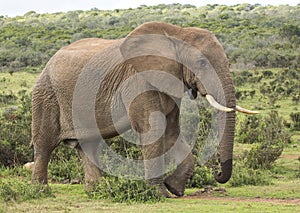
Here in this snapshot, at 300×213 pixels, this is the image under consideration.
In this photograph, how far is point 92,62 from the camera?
8445 millimetres

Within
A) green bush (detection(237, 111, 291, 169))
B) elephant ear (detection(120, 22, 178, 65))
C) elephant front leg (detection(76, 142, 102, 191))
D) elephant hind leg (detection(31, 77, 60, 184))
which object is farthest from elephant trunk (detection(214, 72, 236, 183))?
green bush (detection(237, 111, 291, 169))

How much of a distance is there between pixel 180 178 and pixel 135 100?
1.19 m

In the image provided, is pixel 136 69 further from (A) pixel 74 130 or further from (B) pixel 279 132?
→ (B) pixel 279 132

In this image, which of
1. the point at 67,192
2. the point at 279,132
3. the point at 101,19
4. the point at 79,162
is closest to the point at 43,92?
the point at 67,192

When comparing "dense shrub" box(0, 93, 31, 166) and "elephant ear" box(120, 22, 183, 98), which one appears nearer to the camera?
"elephant ear" box(120, 22, 183, 98)

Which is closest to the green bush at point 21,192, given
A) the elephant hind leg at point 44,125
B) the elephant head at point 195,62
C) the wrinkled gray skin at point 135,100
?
the wrinkled gray skin at point 135,100

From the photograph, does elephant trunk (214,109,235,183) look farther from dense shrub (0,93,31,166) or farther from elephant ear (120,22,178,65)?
dense shrub (0,93,31,166)

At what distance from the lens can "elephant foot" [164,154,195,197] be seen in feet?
26.7

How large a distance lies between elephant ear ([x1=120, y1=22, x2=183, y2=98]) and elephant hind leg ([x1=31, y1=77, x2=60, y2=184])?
1389mm

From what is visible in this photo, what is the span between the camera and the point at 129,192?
7352mm

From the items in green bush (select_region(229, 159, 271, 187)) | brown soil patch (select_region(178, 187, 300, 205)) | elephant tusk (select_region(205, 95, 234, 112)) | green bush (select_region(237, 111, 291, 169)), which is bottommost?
green bush (select_region(237, 111, 291, 169))

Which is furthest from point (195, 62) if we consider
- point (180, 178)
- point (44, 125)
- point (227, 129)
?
point (44, 125)

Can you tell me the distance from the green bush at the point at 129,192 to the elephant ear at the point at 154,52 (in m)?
1.11

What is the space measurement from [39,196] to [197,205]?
183 cm
